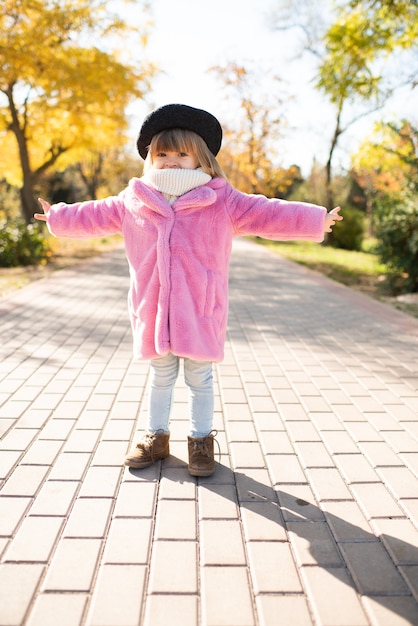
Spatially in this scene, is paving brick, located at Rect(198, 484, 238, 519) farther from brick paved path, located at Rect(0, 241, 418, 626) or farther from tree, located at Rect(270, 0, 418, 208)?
tree, located at Rect(270, 0, 418, 208)

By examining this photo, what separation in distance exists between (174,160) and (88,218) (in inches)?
22.3

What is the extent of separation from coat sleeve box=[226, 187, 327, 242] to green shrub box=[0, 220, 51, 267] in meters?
8.91

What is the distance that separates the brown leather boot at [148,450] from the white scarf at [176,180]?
1.24 meters

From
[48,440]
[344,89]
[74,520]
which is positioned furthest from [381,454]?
[344,89]

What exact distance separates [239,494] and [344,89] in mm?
9826

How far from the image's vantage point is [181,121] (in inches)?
97.0


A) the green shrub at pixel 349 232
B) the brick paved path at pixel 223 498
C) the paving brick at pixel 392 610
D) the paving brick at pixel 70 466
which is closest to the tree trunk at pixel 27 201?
the brick paved path at pixel 223 498

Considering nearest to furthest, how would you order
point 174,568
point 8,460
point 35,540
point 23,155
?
point 174,568
point 35,540
point 8,460
point 23,155

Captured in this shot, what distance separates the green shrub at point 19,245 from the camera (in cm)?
1046

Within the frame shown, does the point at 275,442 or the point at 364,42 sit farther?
the point at 364,42

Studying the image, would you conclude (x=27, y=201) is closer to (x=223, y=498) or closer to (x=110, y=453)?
(x=110, y=453)

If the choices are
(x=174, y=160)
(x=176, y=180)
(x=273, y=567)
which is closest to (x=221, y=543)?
(x=273, y=567)

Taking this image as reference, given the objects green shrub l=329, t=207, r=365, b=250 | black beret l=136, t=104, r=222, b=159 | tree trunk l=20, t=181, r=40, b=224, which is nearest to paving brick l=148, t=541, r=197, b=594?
black beret l=136, t=104, r=222, b=159

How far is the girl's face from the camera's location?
2.50m
